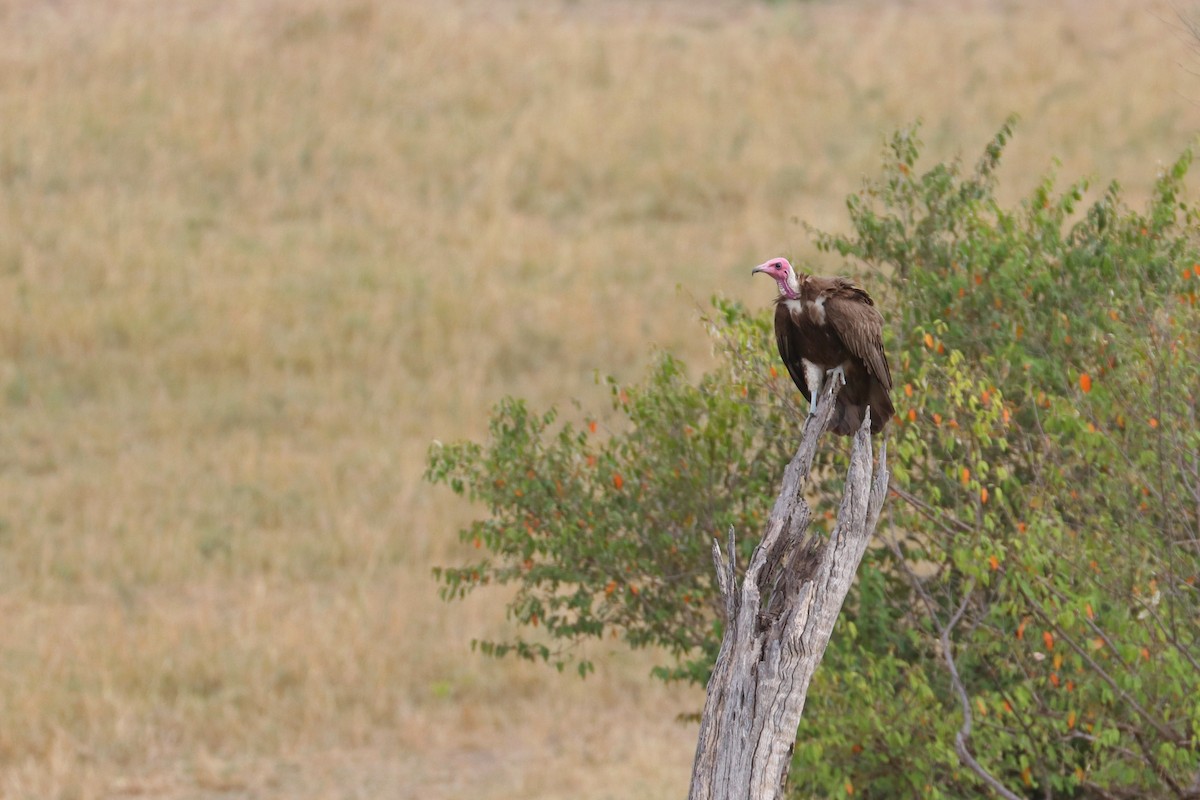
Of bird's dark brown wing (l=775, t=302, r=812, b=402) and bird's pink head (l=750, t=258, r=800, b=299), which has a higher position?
bird's pink head (l=750, t=258, r=800, b=299)

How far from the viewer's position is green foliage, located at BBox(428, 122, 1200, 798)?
28.9ft

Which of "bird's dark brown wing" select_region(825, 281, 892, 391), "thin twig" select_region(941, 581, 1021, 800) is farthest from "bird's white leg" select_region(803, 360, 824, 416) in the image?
"thin twig" select_region(941, 581, 1021, 800)

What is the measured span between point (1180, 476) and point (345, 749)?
10933mm

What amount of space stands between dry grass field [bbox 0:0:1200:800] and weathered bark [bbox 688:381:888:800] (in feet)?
29.5

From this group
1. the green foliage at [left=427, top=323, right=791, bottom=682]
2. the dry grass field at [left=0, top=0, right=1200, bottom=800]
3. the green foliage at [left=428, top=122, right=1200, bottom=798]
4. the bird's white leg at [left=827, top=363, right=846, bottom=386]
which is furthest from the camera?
the dry grass field at [left=0, top=0, right=1200, bottom=800]

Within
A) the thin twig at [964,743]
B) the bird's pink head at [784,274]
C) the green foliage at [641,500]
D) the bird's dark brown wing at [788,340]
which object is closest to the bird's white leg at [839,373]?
the bird's dark brown wing at [788,340]

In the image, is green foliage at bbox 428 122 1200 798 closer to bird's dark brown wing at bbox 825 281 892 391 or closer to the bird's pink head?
bird's dark brown wing at bbox 825 281 892 391

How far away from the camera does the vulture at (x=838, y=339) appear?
7730mm

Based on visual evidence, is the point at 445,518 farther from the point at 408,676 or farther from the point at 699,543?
the point at 699,543

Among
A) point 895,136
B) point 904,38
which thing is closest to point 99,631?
point 895,136

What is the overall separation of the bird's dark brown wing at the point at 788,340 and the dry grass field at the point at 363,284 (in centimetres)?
843

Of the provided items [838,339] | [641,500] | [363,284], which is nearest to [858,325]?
[838,339]

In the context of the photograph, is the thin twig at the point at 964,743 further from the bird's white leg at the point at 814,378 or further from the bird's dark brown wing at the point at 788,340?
the bird's dark brown wing at the point at 788,340

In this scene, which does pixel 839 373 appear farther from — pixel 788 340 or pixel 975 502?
pixel 975 502
